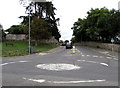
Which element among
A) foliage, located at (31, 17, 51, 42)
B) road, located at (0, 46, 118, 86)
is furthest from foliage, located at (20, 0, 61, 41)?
road, located at (0, 46, 118, 86)

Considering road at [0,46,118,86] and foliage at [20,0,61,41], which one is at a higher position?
foliage at [20,0,61,41]

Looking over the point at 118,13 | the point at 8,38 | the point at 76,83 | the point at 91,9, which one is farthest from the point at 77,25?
the point at 76,83

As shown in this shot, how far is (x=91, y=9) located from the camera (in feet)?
186

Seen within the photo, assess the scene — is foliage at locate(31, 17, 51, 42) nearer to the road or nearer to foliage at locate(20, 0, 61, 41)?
foliage at locate(20, 0, 61, 41)

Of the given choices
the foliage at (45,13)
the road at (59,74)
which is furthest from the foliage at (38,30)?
the road at (59,74)

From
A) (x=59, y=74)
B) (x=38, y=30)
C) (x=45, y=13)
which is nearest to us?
(x=59, y=74)

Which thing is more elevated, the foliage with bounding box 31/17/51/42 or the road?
the foliage with bounding box 31/17/51/42

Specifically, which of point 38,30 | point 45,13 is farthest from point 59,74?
point 45,13

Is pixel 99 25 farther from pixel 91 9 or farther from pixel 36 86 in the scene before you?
pixel 36 86

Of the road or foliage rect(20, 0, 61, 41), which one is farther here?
foliage rect(20, 0, 61, 41)

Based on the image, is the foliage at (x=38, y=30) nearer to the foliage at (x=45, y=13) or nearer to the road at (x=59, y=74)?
the foliage at (x=45, y=13)

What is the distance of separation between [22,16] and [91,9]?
21.0m

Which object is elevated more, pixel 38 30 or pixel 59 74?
pixel 38 30

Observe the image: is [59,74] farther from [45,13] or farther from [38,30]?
[45,13]
